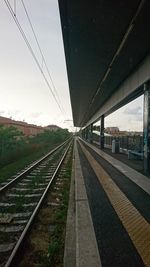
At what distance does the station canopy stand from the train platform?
5610mm

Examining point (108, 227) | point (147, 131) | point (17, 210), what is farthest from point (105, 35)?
point (108, 227)

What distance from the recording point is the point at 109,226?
5617 millimetres

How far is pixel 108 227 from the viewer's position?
5.56 metres

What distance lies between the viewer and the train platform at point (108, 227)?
13.9 ft

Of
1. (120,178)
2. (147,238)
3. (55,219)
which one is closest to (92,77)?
(120,178)

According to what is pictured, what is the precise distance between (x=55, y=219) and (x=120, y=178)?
5801mm

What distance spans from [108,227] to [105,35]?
24.1 ft

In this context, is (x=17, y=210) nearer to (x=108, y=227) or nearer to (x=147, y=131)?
(x=108, y=227)

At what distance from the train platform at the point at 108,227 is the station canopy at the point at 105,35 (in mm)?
5610

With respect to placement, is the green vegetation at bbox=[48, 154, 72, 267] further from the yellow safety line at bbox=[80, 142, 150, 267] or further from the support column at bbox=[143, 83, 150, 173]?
the support column at bbox=[143, 83, 150, 173]

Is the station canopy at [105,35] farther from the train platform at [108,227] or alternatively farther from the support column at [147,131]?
the train platform at [108,227]

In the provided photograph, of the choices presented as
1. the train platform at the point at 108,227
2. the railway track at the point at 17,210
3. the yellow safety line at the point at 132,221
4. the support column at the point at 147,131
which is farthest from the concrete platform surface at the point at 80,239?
the support column at the point at 147,131

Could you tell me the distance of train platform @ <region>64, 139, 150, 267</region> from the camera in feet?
13.9

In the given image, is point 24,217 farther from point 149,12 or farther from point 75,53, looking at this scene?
point 75,53
